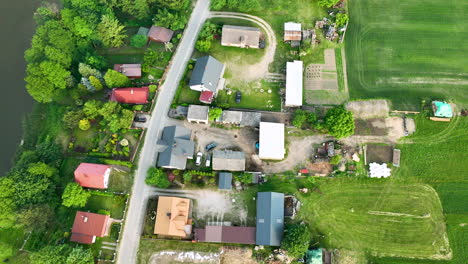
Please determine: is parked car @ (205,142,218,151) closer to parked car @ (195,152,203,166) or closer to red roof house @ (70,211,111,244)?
parked car @ (195,152,203,166)

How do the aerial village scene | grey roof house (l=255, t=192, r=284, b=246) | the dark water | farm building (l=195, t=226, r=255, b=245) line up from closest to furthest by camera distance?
grey roof house (l=255, t=192, r=284, b=246) < farm building (l=195, t=226, r=255, b=245) < the aerial village scene < the dark water

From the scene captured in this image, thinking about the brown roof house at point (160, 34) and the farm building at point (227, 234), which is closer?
the farm building at point (227, 234)

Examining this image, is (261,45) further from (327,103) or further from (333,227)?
(333,227)

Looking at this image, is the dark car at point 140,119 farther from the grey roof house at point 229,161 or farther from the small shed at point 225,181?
the small shed at point 225,181

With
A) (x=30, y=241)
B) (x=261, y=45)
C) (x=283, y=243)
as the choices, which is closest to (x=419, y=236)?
(x=283, y=243)

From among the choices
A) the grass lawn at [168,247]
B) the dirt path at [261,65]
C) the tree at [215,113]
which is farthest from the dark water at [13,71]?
the dirt path at [261,65]

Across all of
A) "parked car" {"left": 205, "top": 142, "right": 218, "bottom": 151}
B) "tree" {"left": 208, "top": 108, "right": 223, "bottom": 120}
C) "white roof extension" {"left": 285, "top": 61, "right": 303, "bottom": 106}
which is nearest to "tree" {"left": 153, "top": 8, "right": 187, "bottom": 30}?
"tree" {"left": 208, "top": 108, "right": 223, "bottom": 120}
